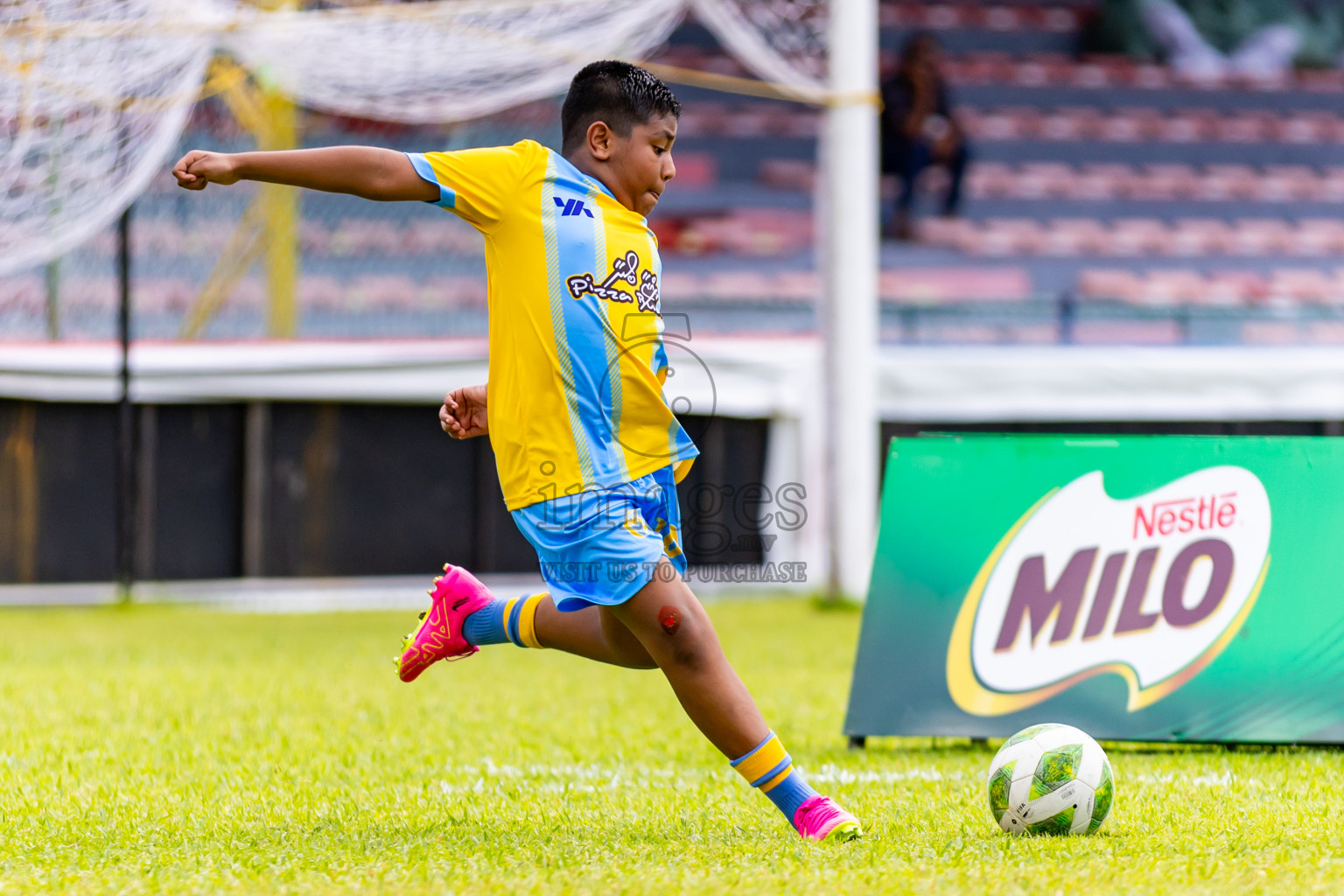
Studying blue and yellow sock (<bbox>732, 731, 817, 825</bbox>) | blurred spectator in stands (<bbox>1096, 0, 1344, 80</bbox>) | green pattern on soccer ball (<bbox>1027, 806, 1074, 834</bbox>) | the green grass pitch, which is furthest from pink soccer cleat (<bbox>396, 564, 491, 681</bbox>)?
blurred spectator in stands (<bbox>1096, 0, 1344, 80</bbox>)

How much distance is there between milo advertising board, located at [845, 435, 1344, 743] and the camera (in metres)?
4.06

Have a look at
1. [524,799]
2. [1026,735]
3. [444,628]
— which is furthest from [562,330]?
[1026,735]

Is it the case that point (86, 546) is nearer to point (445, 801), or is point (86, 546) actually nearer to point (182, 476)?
point (182, 476)

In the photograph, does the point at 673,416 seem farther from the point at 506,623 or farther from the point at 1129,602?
the point at 1129,602

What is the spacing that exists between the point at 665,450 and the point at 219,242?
7.50 meters

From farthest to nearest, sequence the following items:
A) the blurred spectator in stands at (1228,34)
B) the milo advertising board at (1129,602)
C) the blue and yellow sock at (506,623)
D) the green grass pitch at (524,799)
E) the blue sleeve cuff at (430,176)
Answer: the blurred spectator in stands at (1228,34)
the milo advertising board at (1129,602)
the blue and yellow sock at (506,623)
the blue sleeve cuff at (430,176)
the green grass pitch at (524,799)

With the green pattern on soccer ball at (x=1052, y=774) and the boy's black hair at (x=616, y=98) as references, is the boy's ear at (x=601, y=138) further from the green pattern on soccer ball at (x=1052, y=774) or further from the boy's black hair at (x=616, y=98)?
the green pattern on soccer ball at (x=1052, y=774)

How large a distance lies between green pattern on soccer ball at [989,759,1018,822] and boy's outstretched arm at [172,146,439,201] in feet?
5.35

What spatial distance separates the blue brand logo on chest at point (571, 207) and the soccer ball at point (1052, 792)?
1413mm

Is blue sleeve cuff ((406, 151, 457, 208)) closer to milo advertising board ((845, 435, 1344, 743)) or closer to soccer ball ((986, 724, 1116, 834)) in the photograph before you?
soccer ball ((986, 724, 1116, 834))

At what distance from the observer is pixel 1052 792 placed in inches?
Result: 115

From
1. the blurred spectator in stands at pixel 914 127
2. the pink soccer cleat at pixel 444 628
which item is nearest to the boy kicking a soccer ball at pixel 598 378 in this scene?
the pink soccer cleat at pixel 444 628

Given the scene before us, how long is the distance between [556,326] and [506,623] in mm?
841

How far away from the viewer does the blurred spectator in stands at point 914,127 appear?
1418 cm
